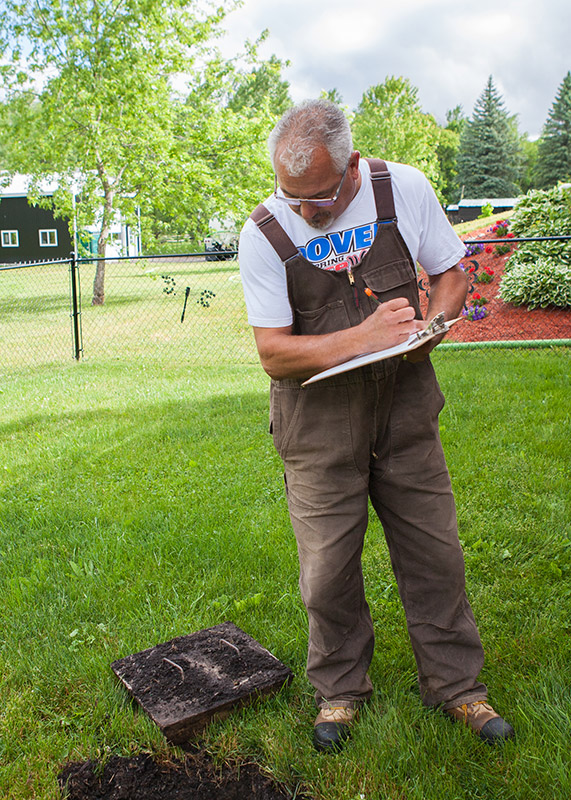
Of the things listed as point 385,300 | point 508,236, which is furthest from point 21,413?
point 508,236

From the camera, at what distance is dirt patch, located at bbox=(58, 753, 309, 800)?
230 centimetres

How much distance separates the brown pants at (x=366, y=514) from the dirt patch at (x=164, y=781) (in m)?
0.39

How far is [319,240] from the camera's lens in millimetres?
2279

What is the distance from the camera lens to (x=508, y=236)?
12281 mm

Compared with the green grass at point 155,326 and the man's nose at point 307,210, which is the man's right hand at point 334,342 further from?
the green grass at point 155,326

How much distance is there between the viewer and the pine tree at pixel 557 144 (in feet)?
175

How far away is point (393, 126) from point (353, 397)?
46596 millimetres

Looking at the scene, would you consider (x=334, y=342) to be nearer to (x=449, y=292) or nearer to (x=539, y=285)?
(x=449, y=292)

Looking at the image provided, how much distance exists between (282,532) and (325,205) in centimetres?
226

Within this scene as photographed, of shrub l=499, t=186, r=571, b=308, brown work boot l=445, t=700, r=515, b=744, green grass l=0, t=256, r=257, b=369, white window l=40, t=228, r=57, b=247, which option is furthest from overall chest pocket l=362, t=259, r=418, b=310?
white window l=40, t=228, r=57, b=247

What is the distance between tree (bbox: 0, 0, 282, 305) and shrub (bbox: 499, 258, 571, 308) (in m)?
9.85

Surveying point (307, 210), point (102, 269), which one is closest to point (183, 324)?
point (102, 269)

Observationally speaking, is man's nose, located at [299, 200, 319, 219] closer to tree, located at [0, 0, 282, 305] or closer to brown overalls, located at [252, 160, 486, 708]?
brown overalls, located at [252, 160, 486, 708]

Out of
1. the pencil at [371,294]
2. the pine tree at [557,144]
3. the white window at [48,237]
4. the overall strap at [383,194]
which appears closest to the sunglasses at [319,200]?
the overall strap at [383,194]
